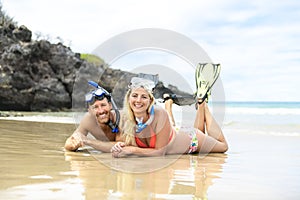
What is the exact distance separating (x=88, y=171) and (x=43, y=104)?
1254 centimetres

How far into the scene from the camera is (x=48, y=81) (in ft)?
53.2

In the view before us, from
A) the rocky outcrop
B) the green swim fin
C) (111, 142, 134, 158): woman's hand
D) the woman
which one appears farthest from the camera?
the rocky outcrop

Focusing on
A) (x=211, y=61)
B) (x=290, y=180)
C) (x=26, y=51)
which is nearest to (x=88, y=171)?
(x=290, y=180)

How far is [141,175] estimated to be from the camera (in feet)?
11.0

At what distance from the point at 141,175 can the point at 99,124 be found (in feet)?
4.85

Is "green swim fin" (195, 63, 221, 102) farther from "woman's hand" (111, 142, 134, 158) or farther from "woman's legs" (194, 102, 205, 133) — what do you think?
"woman's hand" (111, 142, 134, 158)

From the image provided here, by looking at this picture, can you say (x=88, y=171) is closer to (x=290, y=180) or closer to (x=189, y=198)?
(x=189, y=198)

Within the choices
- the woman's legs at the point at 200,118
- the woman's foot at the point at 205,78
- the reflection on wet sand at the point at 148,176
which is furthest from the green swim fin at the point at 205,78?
the reflection on wet sand at the point at 148,176

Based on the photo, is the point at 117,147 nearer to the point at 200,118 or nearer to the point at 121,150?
the point at 121,150

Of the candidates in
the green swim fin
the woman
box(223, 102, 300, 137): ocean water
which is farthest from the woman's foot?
box(223, 102, 300, 137): ocean water

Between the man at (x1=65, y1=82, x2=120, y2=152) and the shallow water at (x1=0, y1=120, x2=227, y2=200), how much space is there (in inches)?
5.2

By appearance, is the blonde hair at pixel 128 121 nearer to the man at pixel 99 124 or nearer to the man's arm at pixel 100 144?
the man at pixel 99 124

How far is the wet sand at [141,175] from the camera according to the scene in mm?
2662

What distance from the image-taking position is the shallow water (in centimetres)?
261
